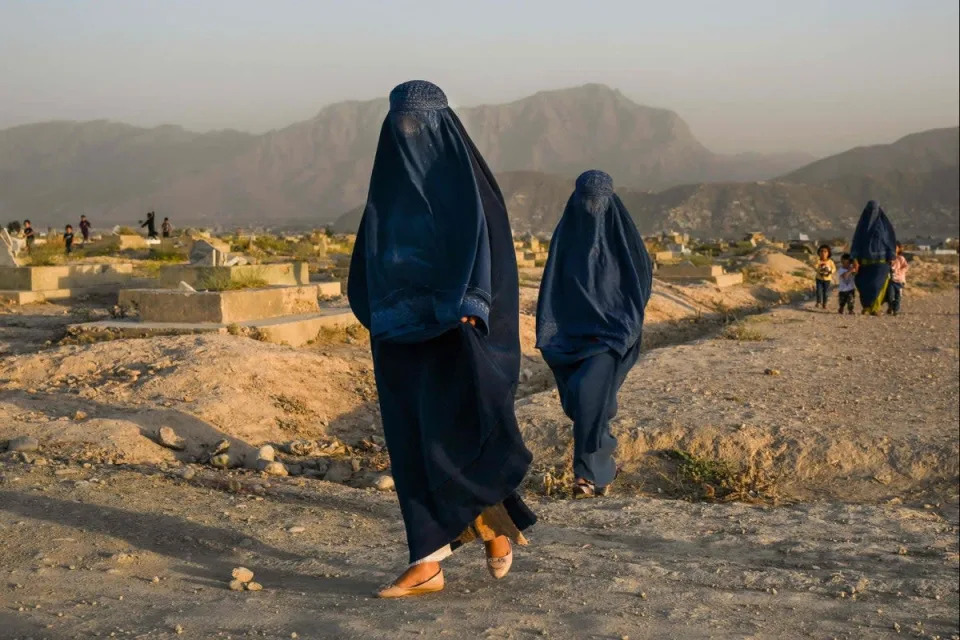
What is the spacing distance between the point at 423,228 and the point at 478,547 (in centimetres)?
160

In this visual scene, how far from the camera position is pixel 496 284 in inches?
156

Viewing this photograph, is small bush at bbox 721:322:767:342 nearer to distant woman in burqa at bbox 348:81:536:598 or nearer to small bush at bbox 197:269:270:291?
small bush at bbox 197:269:270:291

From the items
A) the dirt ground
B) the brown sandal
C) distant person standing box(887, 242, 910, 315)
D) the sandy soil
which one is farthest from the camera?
distant person standing box(887, 242, 910, 315)

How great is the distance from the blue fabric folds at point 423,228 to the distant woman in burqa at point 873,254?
13625mm

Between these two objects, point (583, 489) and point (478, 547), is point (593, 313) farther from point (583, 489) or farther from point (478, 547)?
point (478, 547)

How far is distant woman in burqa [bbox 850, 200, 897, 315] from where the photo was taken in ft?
54.0

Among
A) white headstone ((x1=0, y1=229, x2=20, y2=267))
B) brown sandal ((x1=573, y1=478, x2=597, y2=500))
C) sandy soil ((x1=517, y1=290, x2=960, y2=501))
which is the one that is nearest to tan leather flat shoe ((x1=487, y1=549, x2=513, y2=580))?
brown sandal ((x1=573, y1=478, x2=597, y2=500))

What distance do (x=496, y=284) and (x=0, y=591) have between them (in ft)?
6.54

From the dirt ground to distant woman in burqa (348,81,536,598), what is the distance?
0.27m

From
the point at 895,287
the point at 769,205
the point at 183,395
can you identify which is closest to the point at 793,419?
the point at 183,395

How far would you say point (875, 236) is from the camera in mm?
16516

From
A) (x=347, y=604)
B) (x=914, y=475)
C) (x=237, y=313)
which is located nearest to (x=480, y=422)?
(x=347, y=604)

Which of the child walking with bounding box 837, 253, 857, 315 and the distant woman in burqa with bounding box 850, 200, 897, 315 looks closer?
the distant woman in burqa with bounding box 850, 200, 897, 315

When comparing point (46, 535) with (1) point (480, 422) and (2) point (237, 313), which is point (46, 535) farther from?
(2) point (237, 313)
